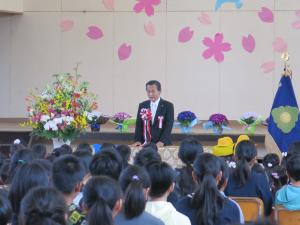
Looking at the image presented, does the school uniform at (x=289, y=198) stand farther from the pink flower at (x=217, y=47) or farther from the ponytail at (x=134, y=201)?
the pink flower at (x=217, y=47)

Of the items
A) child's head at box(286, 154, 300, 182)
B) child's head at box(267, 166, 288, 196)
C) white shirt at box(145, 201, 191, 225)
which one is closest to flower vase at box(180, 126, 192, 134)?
child's head at box(267, 166, 288, 196)

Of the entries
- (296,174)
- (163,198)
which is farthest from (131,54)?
(163,198)

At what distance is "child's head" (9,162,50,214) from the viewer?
2871mm

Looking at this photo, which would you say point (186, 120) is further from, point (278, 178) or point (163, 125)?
point (278, 178)

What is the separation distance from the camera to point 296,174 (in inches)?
164

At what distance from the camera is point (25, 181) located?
2.90 metres

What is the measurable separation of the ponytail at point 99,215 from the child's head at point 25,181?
1.79ft

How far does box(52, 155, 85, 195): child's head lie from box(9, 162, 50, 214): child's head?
60mm

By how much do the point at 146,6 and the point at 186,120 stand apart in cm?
348

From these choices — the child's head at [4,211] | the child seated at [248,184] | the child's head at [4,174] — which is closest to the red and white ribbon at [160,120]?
the child seated at [248,184]

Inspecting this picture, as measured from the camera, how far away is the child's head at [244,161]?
4.51 metres

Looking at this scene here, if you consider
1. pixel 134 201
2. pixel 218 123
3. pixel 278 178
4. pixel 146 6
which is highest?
pixel 146 6

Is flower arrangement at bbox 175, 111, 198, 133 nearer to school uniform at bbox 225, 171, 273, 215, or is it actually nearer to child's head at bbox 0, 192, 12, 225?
school uniform at bbox 225, 171, 273, 215

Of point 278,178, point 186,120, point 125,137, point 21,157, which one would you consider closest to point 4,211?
point 21,157
